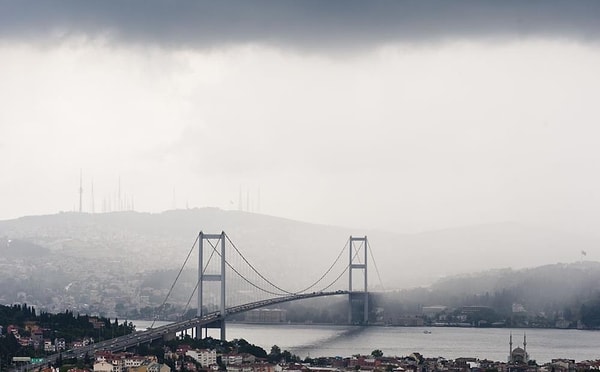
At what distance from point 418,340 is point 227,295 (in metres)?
23.1

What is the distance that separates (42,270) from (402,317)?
32.5 m

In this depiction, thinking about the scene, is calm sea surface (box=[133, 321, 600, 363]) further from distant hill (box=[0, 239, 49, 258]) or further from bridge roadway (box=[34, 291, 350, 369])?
distant hill (box=[0, 239, 49, 258])

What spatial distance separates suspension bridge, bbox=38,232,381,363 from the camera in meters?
45.2

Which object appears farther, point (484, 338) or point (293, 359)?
point (484, 338)

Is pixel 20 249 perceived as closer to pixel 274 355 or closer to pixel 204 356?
pixel 274 355

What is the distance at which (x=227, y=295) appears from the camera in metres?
80.3

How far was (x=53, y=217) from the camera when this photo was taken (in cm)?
11781

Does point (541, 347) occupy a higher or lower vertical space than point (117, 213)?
lower

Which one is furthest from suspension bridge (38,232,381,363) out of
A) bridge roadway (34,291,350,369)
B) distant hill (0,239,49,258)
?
distant hill (0,239,49,258)

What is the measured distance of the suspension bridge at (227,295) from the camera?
148ft

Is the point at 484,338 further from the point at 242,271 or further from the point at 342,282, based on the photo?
the point at 242,271

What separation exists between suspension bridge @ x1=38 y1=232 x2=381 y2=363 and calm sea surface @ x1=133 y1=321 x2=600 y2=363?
1.26 m


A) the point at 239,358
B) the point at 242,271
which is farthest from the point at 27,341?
the point at 242,271

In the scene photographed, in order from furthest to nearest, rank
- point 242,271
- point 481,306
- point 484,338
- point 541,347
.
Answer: point 242,271 → point 481,306 → point 484,338 → point 541,347
